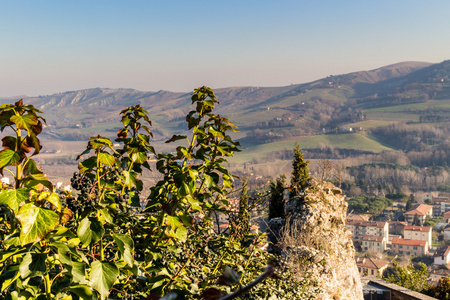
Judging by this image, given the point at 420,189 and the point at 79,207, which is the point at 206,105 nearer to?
the point at 79,207

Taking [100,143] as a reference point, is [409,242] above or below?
below

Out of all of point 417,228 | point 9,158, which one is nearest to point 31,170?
point 9,158

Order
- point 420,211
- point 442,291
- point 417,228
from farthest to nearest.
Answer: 1. point 420,211
2. point 417,228
3. point 442,291

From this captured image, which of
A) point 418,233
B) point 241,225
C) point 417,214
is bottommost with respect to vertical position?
point 418,233

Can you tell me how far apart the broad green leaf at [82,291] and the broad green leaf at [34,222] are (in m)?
0.27

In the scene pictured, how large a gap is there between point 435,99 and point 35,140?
157 m

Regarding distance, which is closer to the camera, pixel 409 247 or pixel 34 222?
pixel 34 222

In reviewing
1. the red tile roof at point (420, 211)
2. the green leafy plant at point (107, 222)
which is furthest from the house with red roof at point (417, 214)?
the green leafy plant at point (107, 222)

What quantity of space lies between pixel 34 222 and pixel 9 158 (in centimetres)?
31

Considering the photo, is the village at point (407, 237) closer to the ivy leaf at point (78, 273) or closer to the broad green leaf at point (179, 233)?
the broad green leaf at point (179, 233)

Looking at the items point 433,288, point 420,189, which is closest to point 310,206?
point 433,288

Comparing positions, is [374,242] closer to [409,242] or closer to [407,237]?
[409,242]

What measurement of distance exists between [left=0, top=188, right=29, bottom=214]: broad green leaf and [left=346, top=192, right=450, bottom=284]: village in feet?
143

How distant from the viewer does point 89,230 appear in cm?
146
